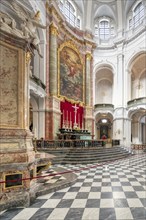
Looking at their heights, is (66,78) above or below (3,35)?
above

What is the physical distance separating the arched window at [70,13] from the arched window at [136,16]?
6.27 metres

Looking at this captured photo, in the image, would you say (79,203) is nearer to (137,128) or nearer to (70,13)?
(70,13)

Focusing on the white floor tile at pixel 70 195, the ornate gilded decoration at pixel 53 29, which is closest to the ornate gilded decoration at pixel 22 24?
the white floor tile at pixel 70 195

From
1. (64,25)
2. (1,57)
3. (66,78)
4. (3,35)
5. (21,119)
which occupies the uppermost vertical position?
(64,25)

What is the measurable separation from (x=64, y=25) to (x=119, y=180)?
48.9 ft

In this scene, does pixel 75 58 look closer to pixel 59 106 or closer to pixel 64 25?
pixel 64 25

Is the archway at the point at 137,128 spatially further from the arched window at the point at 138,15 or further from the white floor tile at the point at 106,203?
the white floor tile at the point at 106,203

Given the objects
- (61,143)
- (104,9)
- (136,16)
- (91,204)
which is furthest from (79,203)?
(104,9)

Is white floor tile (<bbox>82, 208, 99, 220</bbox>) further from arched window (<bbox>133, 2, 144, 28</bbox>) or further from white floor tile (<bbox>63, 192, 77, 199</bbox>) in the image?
arched window (<bbox>133, 2, 144, 28</bbox>)

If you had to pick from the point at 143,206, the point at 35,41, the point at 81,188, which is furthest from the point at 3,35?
the point at 143,206

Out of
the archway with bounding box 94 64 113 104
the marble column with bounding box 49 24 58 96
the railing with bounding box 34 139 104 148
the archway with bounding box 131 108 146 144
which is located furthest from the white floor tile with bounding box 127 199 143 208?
the archway with bounding box 94 64 113 104

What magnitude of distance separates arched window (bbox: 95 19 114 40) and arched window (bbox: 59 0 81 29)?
11.6 feet

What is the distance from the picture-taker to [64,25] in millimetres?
15609

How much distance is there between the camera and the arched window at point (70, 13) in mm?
17189
